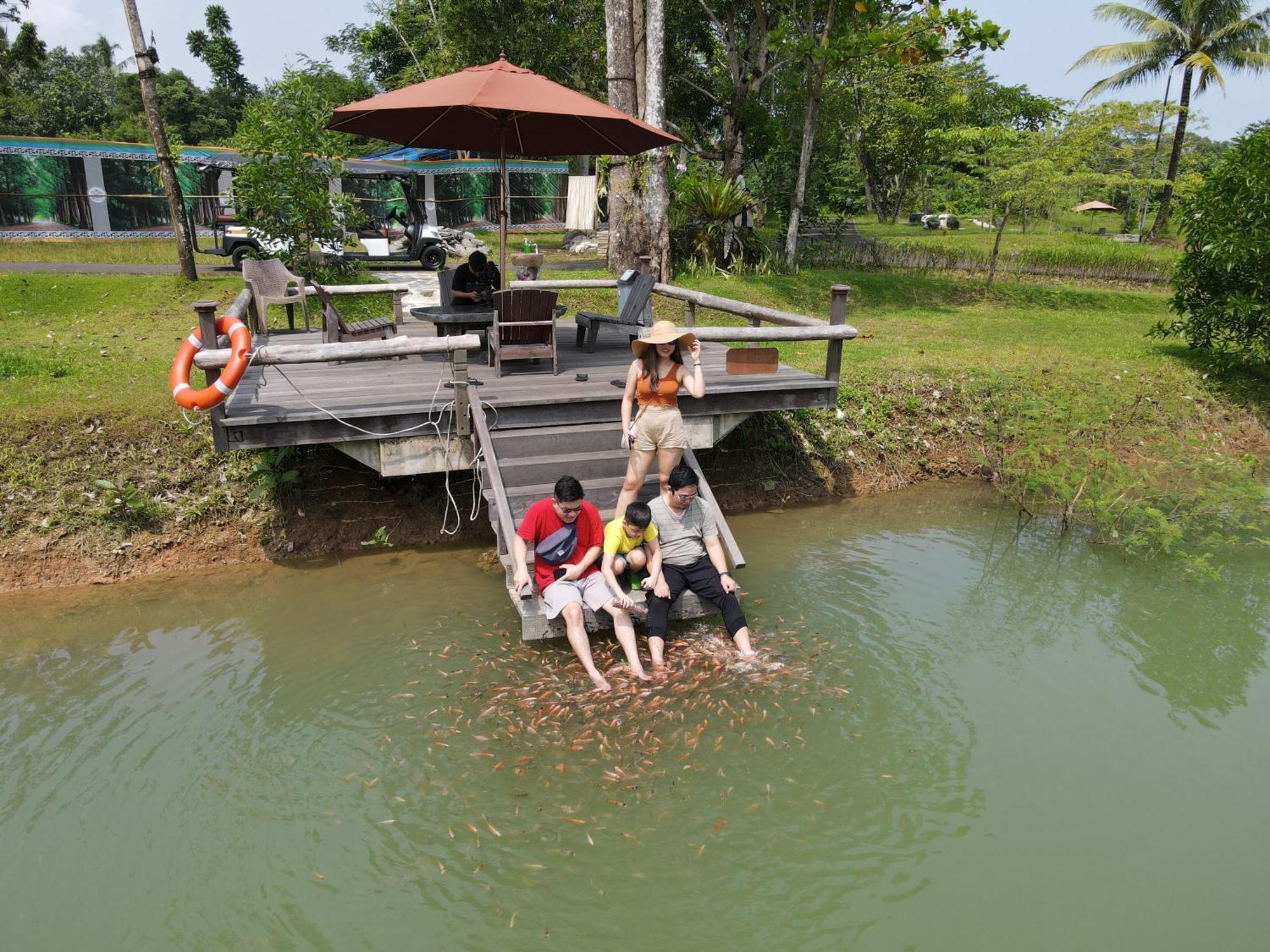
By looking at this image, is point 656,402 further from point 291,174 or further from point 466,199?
point 466,199

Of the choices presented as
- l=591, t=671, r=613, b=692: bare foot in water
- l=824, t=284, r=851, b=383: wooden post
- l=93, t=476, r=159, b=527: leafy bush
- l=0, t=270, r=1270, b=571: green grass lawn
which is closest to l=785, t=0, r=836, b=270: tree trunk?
l=0, t=270, r=1270, b=571: green grass lawn

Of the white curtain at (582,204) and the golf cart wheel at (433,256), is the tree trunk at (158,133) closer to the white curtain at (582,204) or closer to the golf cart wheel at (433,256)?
the golf cart wheel at (433,256)

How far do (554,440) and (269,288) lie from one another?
539 cm

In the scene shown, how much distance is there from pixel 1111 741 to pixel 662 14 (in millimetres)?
12811

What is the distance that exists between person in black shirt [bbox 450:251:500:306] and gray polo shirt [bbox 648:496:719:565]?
3863mm

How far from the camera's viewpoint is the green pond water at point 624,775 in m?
3.98

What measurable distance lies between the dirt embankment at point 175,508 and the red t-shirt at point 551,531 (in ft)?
6.97

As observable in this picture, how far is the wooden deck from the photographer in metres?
6.68

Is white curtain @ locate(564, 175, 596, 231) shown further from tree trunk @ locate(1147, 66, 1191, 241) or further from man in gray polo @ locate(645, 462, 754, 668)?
tree trunk @ locate(1147, 66, 1191, 241)

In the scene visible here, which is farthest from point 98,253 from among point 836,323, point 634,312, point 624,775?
point 624,775

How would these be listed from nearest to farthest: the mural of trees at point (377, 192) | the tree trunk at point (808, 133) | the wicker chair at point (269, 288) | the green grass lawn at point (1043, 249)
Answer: the wicker chair at point (269, 288) → the tree trunk at point (808, 133) → the green grass lawn at point (1043, 249) → the mural of trees at point (377, 192)

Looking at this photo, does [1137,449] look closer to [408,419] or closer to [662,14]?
[408,419]

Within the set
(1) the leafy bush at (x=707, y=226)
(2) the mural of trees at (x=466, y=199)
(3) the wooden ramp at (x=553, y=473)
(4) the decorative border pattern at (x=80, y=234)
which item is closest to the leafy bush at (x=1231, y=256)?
(1) the leafy bush at (x=707, y=226)

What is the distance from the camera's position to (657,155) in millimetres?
14219
